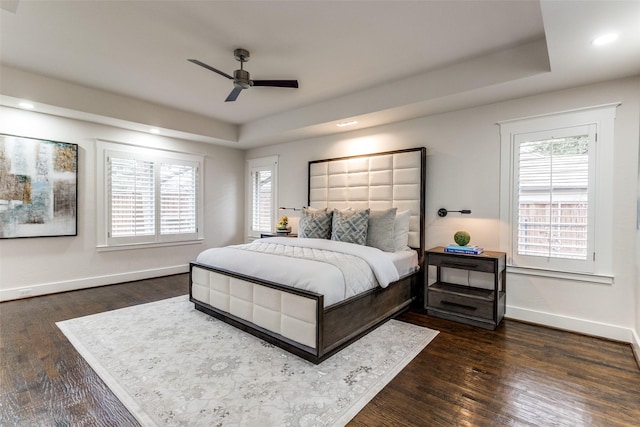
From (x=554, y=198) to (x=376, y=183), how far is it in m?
2.12

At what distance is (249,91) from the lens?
4059 mm

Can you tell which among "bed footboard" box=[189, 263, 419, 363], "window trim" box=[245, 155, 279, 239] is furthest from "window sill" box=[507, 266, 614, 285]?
"window trim" box=[245, 155, 279, 239]

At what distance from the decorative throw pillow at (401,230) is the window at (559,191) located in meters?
1.09

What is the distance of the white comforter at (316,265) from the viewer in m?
2.50

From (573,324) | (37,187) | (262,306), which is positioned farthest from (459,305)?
(37,187)

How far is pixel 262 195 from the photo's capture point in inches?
249

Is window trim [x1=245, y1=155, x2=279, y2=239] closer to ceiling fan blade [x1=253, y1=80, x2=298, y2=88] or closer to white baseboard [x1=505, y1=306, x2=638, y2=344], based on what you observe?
ceiling fan blade [x1=253, y1=80, x2=298, y2=88]

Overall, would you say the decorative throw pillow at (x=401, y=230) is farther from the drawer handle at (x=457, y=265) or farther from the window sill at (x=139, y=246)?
the window sill at (x=139, y=246)

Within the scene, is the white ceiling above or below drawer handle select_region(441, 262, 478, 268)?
above

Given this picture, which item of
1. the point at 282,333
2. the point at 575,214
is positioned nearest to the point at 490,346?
the point at 575,214

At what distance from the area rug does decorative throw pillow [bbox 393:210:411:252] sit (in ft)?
3.34

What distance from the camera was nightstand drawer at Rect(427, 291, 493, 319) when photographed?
10.3 ft

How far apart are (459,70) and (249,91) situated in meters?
2.60

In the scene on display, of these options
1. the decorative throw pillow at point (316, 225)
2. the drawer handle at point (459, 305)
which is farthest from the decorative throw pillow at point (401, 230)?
the decorative throw pillow at point (316, 225)
